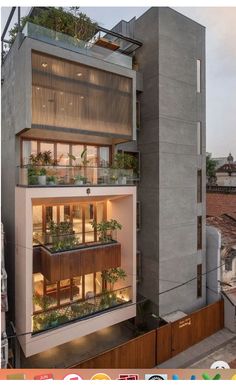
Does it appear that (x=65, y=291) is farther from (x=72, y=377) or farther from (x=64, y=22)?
(x=64, y=22)

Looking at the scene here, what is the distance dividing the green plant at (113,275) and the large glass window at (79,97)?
2583 millimetres

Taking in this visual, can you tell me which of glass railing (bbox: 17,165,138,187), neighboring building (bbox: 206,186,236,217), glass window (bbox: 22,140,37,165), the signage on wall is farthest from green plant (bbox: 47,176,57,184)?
neighboring building (bbox: 206,186,236,217)

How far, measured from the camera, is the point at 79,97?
4375 mm

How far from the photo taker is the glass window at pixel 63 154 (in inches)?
188

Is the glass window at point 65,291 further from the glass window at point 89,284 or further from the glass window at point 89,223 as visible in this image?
the glass window at point 89,223

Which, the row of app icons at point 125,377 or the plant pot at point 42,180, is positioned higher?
the plant pot at point 42,180

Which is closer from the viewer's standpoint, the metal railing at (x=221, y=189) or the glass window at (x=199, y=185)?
the glass window at (x=199, y=185)

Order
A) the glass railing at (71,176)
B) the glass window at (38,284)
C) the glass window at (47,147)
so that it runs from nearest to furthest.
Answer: the glass railing at (71,176) → the glass window at (38,284) → the glass window at (47,147)

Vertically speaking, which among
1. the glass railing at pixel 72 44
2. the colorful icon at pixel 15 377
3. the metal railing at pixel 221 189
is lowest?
the colorful icon at pixel 15 377

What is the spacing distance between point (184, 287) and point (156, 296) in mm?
725

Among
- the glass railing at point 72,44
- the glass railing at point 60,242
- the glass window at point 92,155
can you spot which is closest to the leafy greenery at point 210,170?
the glass window at point 92,155

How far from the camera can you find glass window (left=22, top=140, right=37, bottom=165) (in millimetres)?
4488
